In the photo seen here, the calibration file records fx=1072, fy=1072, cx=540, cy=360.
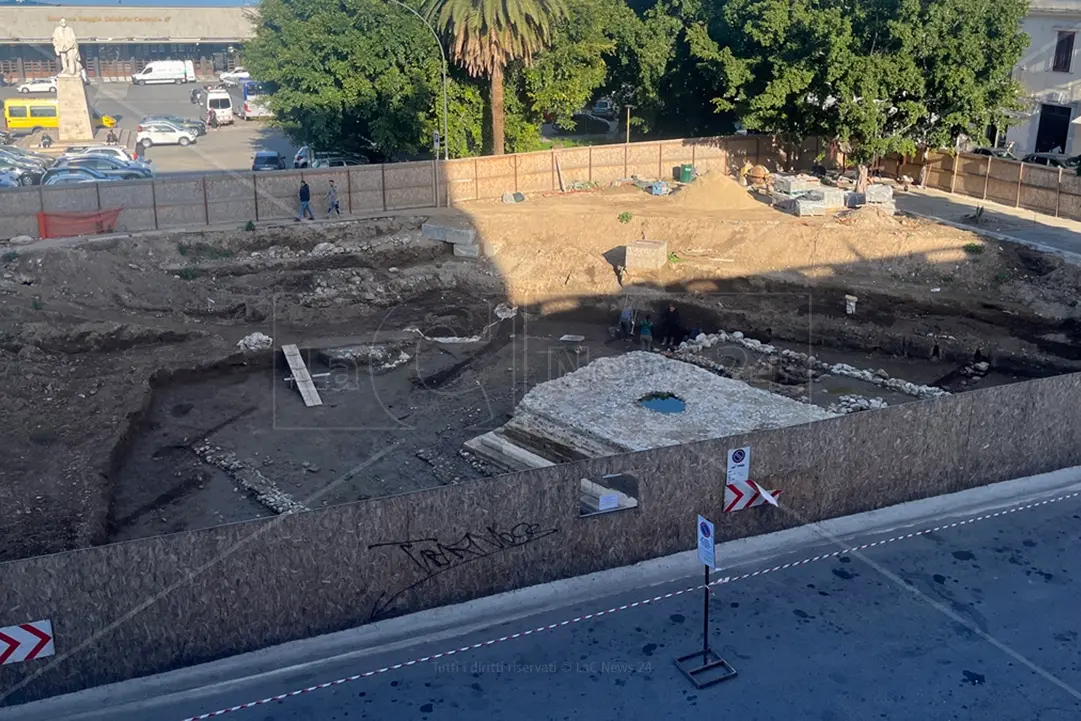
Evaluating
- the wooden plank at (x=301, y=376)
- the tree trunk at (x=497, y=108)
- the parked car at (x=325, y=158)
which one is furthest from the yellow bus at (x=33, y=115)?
the wooden plank at (x=301, y=376)

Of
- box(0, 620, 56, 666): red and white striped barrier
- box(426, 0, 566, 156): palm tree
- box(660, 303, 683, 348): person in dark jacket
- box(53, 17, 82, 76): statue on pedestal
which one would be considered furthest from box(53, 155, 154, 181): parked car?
box(0, 620, 56, 666): red and white striped barrier

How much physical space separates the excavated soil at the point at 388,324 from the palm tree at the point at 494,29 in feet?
16.1

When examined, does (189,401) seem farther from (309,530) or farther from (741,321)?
(741,321)

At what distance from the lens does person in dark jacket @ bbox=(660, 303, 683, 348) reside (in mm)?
28688

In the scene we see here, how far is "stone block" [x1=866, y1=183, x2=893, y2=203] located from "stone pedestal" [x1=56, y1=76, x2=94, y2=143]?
40138mm

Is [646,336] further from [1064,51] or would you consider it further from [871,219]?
[1064,51]

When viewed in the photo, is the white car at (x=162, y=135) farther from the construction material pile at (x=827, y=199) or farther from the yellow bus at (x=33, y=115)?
the construction material pile at (x=827, y=199)

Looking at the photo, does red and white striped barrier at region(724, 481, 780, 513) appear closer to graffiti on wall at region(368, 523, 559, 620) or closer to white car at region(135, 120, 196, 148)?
graffiti on wall at region(368, 523, 559, 620)

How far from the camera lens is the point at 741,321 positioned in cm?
2923

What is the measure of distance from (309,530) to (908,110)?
95.5 feet

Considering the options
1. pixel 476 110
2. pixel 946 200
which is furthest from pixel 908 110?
pixel 476 110

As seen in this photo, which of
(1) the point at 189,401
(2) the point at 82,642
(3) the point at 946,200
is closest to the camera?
(2) the point at 82,642

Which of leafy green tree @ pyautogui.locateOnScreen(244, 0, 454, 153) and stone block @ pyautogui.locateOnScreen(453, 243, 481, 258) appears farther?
leafy green tree @ pyautogui.locateOnScreen(244, 0, 454, 153)

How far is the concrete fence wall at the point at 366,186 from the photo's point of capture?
102ft
